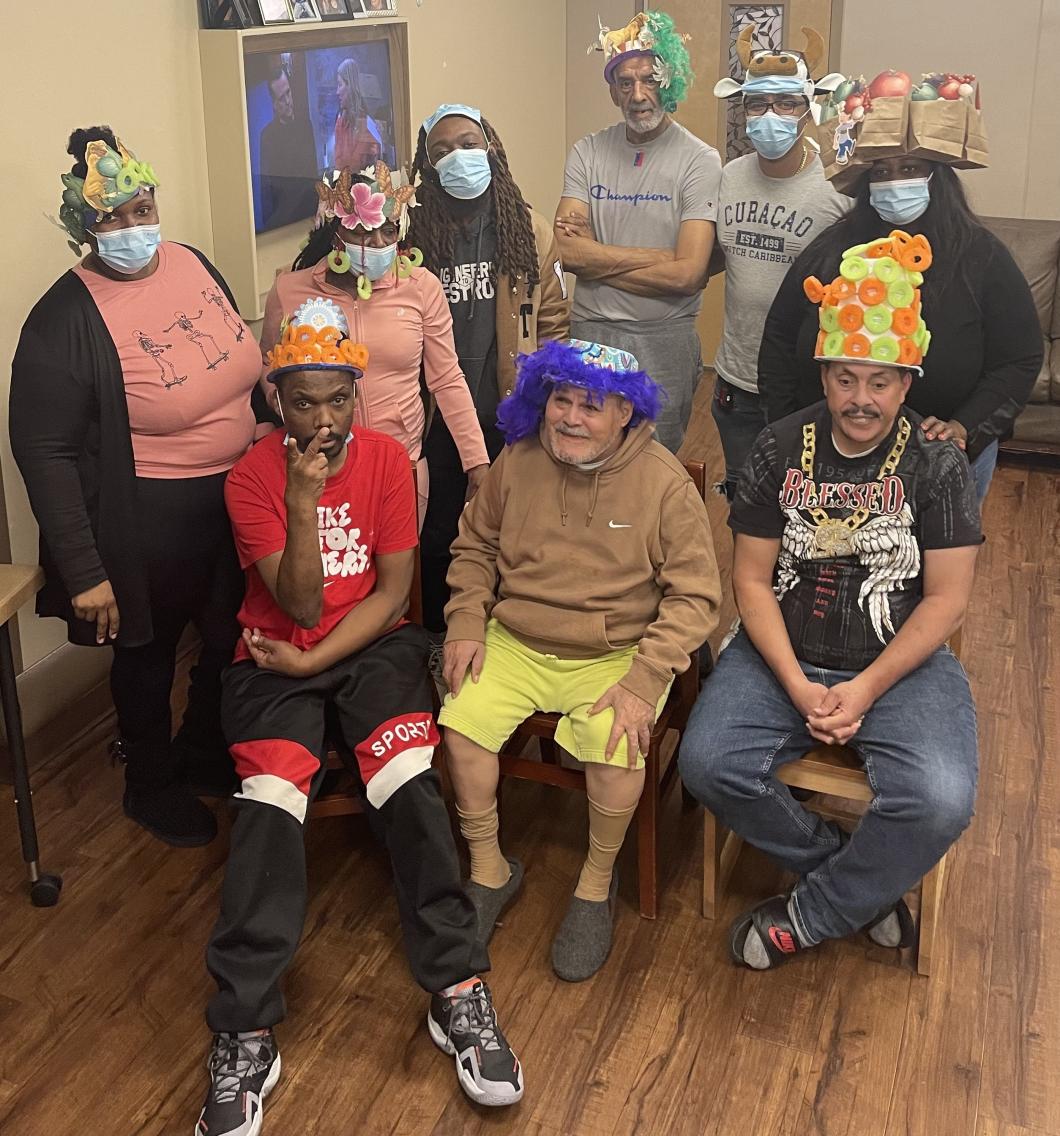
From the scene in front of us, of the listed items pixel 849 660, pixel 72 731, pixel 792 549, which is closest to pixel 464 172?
pixel 792 549

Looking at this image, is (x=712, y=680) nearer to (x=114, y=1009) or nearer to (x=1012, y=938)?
(x=1012, y=938)

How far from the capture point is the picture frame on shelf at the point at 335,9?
3.83 metres

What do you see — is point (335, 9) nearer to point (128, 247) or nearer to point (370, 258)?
point (370, 258)

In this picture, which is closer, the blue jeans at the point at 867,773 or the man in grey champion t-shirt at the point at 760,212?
the blue jeans at the point at 867,773

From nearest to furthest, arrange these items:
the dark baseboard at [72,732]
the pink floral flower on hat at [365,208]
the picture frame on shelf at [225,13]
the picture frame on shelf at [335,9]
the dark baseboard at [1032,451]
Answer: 1. the pink floral flower on hat at [365,208]
2. the dark baseboard at [72,732]
3. the picture frame on shelf at [225,13]
4. the picture frame on shelf at [335,9]
5. the dark baseboard at [1032,451]

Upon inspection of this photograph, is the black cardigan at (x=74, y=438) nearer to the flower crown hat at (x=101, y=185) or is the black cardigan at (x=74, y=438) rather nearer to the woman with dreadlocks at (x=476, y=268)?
the flower crown hat at (x=101, y=185)

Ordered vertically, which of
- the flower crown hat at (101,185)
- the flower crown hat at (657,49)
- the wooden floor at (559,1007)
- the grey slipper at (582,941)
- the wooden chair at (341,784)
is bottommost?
the wooden floor at (559,1007)

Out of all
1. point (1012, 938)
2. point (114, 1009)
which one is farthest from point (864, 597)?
point (114, 1009)

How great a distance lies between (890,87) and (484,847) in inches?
67.5

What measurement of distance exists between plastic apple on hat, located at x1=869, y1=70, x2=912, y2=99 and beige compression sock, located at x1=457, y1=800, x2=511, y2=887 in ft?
5.27

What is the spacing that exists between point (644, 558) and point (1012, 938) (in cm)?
104

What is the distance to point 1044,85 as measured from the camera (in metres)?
5.34

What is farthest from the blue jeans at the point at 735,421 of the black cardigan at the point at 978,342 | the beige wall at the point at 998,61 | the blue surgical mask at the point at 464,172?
the beige wall at the point at 998,61

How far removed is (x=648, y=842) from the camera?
2.63 metres
